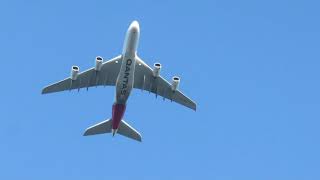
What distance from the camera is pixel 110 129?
3504 inches

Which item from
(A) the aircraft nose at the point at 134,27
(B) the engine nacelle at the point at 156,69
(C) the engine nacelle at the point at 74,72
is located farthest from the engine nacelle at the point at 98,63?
(A) the aircraft nose at the point at 134,27

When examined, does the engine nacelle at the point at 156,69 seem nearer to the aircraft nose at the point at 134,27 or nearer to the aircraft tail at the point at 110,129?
the aircraft tail at the point at 110,129

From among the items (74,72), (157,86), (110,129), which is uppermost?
(157,86)

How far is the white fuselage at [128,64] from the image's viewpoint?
77562 millimetres

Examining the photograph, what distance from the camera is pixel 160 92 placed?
3469 inches

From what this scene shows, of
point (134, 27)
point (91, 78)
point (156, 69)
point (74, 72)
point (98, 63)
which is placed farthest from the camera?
point (91, 78)

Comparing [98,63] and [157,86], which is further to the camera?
[157,86]

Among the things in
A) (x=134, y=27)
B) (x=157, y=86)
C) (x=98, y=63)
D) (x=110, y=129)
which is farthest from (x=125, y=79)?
(x=110, y=129)

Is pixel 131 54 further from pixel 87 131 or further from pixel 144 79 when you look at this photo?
pixel 87 131

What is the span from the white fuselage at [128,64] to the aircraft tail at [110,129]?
7168 millimetres

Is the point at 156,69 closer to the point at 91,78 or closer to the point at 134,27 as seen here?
the point at 91,78

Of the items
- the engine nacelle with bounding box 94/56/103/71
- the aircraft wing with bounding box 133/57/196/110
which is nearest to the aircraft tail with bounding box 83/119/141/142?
the aircraft wing with bounding box 133/57/196/110

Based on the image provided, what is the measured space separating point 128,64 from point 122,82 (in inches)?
86.4

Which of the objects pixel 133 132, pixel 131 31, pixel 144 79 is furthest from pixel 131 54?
pixel 133 132
